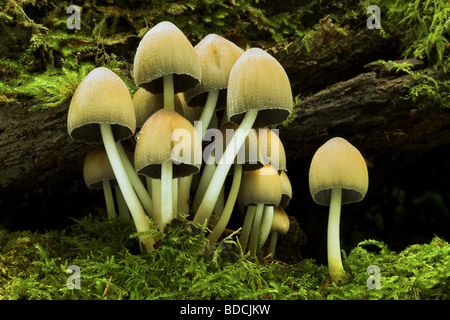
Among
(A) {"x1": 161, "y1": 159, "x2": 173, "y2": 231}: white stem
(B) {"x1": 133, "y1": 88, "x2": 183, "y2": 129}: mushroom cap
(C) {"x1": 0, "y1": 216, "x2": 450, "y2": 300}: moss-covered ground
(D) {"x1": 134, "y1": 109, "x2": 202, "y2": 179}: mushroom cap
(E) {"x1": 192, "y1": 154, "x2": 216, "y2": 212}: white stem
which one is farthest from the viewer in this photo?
(E) {"x1": 192, "y1": 154, "x2": 216, "y2": 212}: white stem

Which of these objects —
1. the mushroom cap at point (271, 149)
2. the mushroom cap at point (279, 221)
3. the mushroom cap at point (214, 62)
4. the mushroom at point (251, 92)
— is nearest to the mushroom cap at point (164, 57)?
the mushroom cap at point (214, 62)

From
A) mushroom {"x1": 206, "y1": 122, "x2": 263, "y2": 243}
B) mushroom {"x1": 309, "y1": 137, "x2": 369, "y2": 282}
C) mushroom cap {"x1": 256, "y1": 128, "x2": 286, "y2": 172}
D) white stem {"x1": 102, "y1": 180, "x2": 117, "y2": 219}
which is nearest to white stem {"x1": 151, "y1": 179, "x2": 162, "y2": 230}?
mushroom {"x1": 206, "y1": 122, "x2": 263, "y2": 243}

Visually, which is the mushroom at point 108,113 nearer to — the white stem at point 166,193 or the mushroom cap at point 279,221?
the white stem at point 166,193

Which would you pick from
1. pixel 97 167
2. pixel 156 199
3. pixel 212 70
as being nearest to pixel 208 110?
pixel 212 70

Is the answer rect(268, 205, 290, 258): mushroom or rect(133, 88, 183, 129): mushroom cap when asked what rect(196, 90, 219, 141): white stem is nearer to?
rect(133, 88, 183, 129): mushroom cap

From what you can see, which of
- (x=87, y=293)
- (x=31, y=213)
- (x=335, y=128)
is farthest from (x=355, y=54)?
(x=31, y=213)

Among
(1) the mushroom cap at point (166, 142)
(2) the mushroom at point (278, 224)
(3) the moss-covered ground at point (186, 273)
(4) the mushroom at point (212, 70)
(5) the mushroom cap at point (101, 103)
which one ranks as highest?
(4) the mushroom at point (212, 70)

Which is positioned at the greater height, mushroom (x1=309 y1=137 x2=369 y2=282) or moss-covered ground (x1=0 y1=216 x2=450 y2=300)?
mushroom (x1=309 y1=137 x2=369 y2=282)
